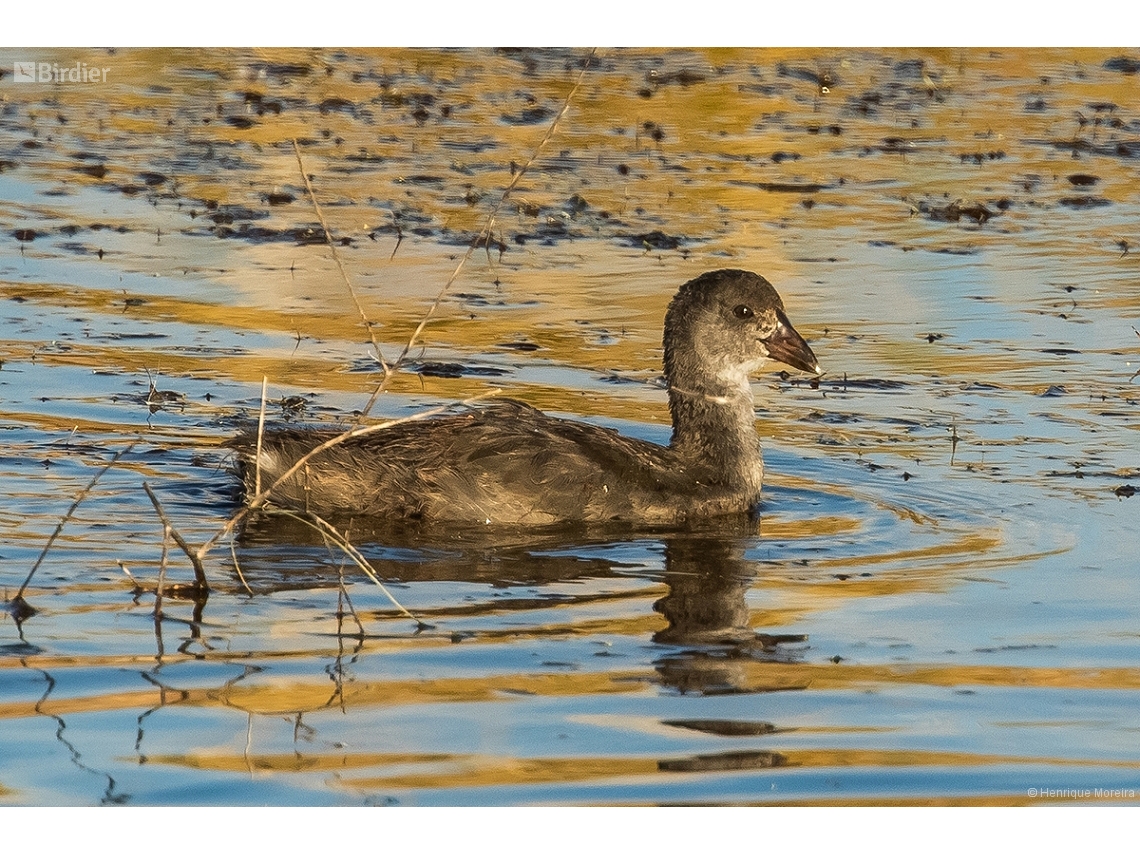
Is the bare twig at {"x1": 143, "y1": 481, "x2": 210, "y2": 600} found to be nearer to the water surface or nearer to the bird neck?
the water surface

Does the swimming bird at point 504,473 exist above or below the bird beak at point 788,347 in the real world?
below

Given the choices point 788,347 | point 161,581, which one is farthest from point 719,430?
point 161,581

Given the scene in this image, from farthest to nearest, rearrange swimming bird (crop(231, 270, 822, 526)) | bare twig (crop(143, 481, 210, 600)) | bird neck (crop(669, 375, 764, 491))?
bird neck (crop(669, 375, 764, 491)), swimming bird (crop(231, 270, 822, 526)), bare twig (crop(143, 481, 210, 600))

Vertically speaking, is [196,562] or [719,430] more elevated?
[719,430]

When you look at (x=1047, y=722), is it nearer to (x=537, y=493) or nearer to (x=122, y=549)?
(x=537, y=493)

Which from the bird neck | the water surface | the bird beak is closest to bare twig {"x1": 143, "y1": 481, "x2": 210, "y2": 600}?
the water surface

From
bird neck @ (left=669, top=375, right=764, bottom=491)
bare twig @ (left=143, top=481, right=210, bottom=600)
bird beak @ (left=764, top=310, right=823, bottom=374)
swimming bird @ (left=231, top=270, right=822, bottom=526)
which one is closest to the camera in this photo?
bare twig @ (left=143, top=481, right=210, bottom=600)

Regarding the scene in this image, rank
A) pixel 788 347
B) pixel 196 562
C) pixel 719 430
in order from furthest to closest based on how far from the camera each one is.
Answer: pixel 788 347 < pixel 719 430 < pixel 196 562

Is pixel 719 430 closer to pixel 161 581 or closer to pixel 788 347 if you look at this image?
pixel 788 347

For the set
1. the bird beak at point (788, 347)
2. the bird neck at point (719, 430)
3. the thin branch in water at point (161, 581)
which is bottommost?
the thin branch in water at point (161, 581)

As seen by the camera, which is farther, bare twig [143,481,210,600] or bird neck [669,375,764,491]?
bird neck [669,375,764,491]

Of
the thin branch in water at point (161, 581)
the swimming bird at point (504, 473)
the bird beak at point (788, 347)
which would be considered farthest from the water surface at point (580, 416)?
the bird beak at point (788, 347)

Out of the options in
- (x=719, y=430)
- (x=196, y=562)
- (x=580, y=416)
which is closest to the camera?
(x=196, y=562)

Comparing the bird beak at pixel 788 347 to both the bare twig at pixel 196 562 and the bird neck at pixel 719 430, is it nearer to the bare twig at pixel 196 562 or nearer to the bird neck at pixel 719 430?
the bird neck at pixel 719 430
